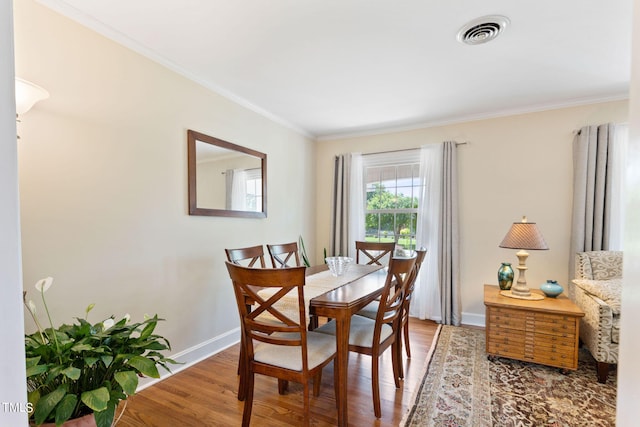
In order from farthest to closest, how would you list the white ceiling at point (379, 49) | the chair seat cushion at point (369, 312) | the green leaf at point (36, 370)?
1. the chair seat cushion at point (369, 312)
2. the white ceiling at point (379, 49)
3. the green leaf at point (36, 370)

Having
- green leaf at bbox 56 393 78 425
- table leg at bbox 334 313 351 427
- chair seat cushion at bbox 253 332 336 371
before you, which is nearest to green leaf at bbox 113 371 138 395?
green leaf at bbox 56 393 78 425

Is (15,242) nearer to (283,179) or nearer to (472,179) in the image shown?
(283,179)

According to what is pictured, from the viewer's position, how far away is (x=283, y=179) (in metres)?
3.72

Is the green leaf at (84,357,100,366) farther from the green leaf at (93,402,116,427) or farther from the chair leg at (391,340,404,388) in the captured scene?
the chair leg at (391,340,404,388)

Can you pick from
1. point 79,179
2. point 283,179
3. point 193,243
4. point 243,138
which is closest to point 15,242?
point 79,179

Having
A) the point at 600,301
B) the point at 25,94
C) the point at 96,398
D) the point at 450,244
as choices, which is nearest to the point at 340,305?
the point at 96,398

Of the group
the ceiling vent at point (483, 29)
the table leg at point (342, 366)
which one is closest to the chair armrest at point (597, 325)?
the table leg at point (342, 366)

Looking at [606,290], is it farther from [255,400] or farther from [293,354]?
[255,400]

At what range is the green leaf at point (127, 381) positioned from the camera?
38.2 inches

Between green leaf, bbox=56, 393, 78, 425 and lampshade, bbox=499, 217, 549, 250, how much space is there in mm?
3030

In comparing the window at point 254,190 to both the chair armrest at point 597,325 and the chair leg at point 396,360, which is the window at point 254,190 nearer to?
the chair leg at point 396,360

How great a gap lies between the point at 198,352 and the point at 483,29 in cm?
326

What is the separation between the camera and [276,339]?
1627mm

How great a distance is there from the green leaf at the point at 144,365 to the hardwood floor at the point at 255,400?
3.25ft
